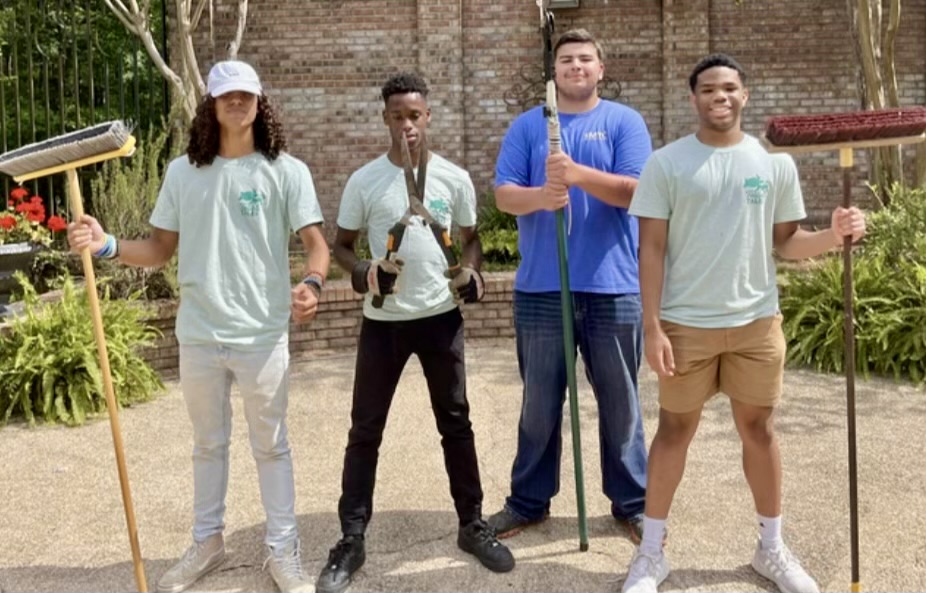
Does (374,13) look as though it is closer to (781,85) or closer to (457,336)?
(781,85)

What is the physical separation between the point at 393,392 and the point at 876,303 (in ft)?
15.8

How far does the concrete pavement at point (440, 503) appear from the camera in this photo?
4.04 m

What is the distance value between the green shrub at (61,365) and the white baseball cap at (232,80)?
3252 mm

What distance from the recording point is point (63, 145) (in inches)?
144

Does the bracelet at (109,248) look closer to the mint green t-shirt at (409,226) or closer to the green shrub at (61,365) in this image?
the mint green t-shirt at (409,226)

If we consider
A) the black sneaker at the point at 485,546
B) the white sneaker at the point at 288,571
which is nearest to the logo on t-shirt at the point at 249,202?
the white sneaker at the point at 288,571

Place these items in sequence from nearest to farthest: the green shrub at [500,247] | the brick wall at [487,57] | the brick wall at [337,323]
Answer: the brick wall at [337,323] < the green shrub at [500,247] < the brick wall at [487,57]

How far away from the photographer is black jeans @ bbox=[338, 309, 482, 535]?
155 inches

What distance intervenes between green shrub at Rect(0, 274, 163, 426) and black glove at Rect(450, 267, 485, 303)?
11.2 ft

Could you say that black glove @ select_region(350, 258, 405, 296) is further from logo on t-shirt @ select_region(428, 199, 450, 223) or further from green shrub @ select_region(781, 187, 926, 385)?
green shrub @ select_region(781, 187, 926, 385)

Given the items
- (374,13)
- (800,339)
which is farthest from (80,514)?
(374,13)

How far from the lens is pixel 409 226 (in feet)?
12.8

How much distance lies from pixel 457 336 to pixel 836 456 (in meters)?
2.66

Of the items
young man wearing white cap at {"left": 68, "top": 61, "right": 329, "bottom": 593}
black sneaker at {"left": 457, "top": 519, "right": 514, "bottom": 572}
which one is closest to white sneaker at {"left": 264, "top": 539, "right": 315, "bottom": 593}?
young man wearing white cap at {"left": 68, "top": 61, "right": 329, "bottom": 593}
